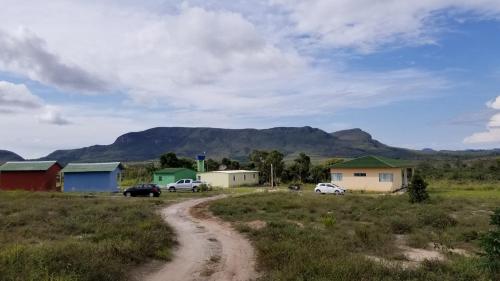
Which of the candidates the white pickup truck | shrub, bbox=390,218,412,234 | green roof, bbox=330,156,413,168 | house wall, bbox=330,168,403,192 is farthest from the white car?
shrub, bbox=390,218,412,234

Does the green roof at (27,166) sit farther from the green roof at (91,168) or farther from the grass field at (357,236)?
the grass field at (357,236)

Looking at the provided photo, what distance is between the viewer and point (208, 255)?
48.8 ft

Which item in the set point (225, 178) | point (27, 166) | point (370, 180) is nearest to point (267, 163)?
point (225, 178)

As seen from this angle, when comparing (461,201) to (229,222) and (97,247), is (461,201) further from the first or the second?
(97,247)

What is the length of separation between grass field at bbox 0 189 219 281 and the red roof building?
27922mm

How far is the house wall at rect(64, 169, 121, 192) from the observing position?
52781 millimetres

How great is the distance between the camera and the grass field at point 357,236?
11109 millimetres

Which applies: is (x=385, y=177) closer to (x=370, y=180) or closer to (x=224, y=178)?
(x=370, y=180)

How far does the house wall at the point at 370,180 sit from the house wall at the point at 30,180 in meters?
33.8

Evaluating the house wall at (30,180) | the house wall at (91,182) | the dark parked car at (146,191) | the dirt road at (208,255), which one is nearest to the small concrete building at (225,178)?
the house wall at (91,182)

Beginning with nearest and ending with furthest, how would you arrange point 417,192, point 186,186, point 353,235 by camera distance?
point 353,235
point 417,192
point 186,186

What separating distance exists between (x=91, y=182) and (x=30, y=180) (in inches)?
265

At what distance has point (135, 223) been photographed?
64.3 feet

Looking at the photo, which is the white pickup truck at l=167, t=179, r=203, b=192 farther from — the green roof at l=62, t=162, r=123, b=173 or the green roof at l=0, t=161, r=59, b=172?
the green roof at l=0, t=161, r=59, b=172
